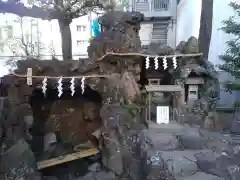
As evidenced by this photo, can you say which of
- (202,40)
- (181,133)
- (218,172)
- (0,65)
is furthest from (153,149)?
(0,65)

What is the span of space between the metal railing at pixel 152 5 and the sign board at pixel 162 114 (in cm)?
832

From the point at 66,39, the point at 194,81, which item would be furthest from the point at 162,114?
the point at 66,39

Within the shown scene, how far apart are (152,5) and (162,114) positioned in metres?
8.48

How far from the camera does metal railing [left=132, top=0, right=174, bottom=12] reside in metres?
13.7

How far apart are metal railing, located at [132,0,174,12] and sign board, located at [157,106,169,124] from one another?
8.32 m

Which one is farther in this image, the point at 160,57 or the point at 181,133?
the point at 160,57

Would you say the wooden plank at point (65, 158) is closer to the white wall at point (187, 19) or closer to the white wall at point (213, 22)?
the white wall at point (213, 22)

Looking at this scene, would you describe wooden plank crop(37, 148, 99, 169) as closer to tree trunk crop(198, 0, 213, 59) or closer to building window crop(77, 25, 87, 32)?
tree trunk crop(198, 0, 213, 59)

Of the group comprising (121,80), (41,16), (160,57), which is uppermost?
(41,16)

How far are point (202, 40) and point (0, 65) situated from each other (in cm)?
1131

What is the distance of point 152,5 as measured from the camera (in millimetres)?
13641

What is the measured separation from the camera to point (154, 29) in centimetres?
1434

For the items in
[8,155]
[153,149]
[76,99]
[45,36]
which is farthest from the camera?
[45,36]

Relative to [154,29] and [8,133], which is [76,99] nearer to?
[8,133]
